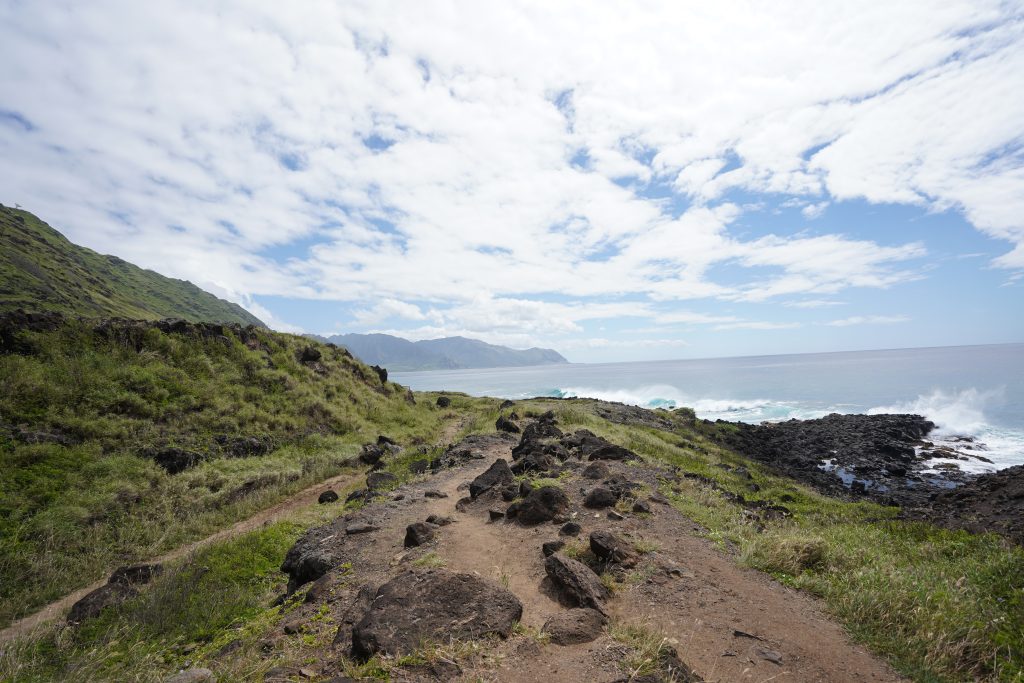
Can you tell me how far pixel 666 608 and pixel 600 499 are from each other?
4234 millimetres

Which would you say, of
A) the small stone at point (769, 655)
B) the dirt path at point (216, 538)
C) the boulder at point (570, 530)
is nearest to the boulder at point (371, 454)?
the dirt path at point (216, 538)

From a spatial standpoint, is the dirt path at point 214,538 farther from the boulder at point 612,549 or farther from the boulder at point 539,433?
the boulder at point 612,549

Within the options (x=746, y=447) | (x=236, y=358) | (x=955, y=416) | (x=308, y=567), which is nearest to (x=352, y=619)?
(x=308, y=567)

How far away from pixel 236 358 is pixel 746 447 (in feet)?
141

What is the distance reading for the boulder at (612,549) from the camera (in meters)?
7.79

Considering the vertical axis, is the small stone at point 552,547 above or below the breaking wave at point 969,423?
above

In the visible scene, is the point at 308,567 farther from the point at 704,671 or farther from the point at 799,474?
the point at 799,474

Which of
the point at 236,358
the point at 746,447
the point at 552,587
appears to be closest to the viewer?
the point at 552,587

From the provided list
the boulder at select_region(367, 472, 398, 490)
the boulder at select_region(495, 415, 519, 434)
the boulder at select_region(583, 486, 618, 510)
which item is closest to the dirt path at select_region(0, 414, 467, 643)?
the boulder at select_region(367, 472, 398, 490)

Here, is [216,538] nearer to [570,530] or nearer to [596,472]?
[570,530]

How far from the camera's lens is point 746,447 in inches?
1631

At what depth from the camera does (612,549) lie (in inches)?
309

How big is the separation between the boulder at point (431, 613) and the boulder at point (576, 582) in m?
1.08

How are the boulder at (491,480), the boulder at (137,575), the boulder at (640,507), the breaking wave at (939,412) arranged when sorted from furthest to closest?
the breaking wave at (939,412), the boulder at (491,480), the boulder at (640,507), the boulder at (137,575)
